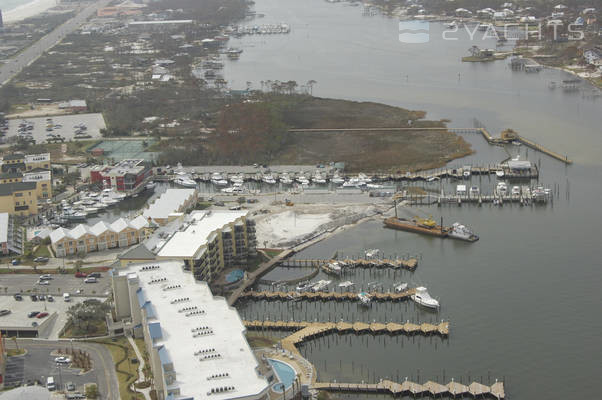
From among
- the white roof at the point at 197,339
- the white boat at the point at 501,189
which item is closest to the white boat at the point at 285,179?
the white boat at the point at 501,189

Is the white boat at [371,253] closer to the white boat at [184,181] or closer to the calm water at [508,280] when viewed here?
the calm water at [508,280]

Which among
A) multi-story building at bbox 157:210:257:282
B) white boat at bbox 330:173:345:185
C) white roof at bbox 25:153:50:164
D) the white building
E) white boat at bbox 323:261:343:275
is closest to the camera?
multi-story building at bbox 157:210:257:282

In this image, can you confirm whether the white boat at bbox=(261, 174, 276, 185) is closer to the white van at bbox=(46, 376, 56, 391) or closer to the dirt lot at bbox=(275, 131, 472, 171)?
the dirt lot at bbox=(275, 131, 472, 171)

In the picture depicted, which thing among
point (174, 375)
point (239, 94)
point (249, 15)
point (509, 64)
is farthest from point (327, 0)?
point (174, 375)

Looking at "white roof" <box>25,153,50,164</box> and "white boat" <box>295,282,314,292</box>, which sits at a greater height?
"white roof" <box>25,153,50,164</box>

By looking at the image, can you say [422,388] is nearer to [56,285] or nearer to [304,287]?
[304,287]

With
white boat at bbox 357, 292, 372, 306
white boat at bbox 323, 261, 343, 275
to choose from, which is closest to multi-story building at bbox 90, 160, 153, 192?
white boat at bbox 323, 261, 343, 275
